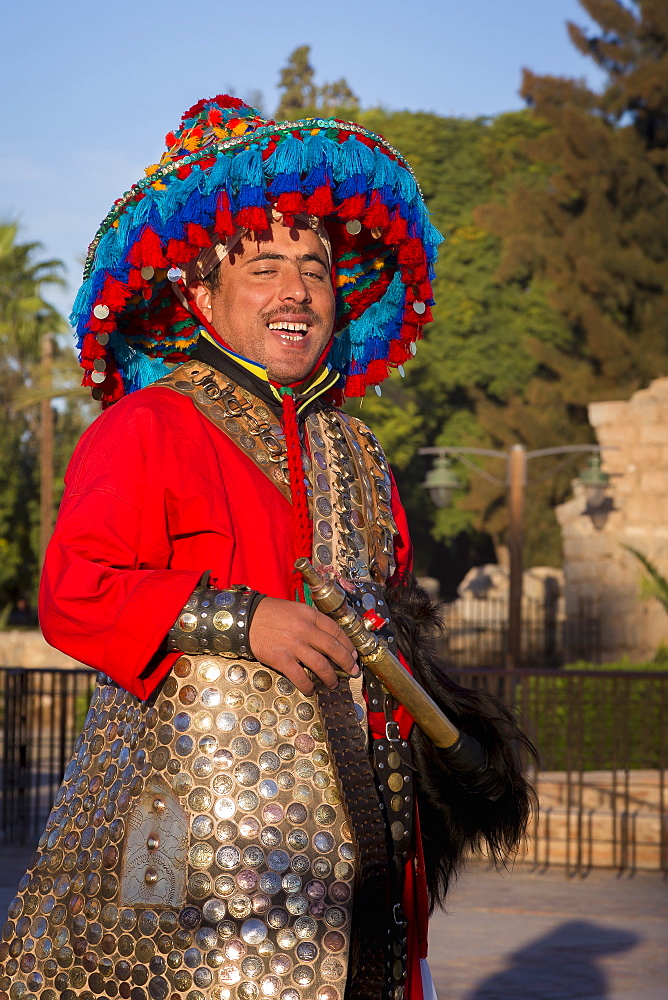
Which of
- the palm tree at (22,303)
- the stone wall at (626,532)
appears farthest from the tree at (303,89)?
the stone wall at (626,532)

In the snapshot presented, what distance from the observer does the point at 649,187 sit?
A: 35562mm

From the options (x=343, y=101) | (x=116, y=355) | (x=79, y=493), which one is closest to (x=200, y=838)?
(x=79, y=493)

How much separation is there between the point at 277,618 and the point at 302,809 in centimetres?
35

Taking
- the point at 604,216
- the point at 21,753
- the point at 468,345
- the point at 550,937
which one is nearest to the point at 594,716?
the point at 550,937

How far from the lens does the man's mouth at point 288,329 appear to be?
2.67m

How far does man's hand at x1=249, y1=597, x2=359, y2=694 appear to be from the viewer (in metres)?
2.25

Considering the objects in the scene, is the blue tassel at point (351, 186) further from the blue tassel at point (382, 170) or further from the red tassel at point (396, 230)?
the red tassel at point (396, 230)

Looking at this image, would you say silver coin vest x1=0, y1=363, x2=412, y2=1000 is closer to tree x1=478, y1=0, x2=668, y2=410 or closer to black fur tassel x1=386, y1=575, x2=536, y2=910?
black fur tassel x1=386, y1=575, x2=536, y2=910

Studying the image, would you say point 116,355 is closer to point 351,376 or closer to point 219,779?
point 351,376

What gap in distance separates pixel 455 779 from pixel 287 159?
4.09 ft

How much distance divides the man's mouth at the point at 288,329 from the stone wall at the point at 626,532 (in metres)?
20.3

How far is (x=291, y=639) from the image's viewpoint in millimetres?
2248

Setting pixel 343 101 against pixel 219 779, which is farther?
pixel 343 101

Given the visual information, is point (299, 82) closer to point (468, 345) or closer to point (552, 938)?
point (468, 345)
